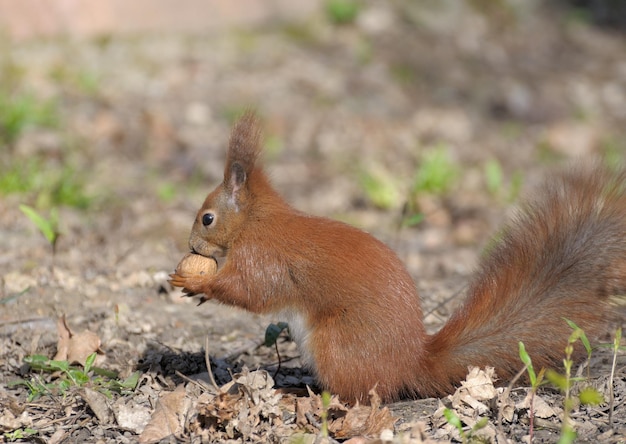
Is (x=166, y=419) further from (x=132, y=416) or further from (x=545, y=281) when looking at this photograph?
(x=545, y=281)

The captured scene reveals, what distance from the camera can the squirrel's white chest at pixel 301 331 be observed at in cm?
243

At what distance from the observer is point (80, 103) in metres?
5.88

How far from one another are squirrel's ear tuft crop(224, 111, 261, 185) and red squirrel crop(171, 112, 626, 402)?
257mm

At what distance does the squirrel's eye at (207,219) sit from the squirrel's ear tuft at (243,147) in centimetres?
12

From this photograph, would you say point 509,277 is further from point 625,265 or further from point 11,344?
point 11,344

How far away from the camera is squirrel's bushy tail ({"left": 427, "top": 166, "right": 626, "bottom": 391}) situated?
2.30 metres

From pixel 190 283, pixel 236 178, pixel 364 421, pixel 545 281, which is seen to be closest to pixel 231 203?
pixel 236 178

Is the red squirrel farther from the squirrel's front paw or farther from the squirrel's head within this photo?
the squirrel's head

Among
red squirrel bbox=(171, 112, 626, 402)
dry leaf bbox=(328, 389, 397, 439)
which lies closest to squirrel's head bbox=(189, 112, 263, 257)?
red squirrel bbox=(171, 112, 626, 402)

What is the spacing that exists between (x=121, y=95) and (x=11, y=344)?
11.4 feet

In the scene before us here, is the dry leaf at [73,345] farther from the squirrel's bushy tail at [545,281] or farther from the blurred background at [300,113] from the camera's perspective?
the squirrel's bushy tail at [545,281]

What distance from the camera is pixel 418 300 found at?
2.49 metres

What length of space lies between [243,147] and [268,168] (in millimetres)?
1678

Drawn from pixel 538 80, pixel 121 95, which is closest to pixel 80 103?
pixel 121 95
